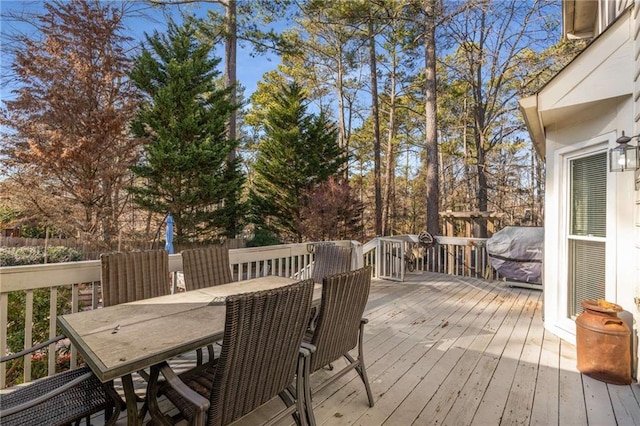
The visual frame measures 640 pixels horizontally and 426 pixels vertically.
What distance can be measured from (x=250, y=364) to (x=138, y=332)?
0.70m

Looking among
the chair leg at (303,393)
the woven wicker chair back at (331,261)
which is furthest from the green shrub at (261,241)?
the chair leg at (303,393)

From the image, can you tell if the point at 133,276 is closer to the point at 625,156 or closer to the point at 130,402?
the point at 130,402

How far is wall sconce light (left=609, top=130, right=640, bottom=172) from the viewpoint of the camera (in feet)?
8.05

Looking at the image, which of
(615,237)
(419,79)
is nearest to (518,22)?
(419,79)

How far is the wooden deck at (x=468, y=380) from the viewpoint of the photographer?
2.11 meters

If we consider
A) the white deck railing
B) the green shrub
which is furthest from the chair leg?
the green shrub

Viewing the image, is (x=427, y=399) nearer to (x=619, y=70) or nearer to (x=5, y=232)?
(x=619, y=70)

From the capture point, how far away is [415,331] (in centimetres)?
367

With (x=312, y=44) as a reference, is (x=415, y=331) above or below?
below

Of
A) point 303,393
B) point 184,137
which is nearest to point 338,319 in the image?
point 303,393

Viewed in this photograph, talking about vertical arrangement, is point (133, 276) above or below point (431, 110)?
below

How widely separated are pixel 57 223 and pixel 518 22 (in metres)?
14.6

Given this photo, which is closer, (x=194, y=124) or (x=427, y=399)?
(x=427, y=399)

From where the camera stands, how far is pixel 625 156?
8.18 ft
